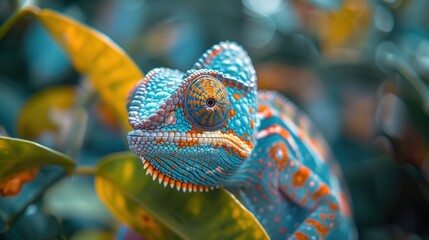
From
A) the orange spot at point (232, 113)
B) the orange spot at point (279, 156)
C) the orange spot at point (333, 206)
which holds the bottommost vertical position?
the orange spot at point (333, 206)

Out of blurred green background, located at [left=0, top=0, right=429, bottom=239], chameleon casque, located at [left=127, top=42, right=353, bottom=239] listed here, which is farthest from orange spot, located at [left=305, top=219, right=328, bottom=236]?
blurred green background, located at [left=0, top=0, right=429, bottom=239]

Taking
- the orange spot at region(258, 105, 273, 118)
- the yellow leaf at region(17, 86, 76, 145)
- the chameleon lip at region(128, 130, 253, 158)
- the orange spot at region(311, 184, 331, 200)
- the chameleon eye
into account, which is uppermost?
the chameleon eye

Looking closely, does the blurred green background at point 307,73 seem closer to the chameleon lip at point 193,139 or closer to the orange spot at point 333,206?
the orange spot at point 333,206

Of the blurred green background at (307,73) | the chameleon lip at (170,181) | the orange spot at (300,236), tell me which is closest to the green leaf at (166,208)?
the chameleon lip at (170,181)

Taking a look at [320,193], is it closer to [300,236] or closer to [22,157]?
[300,236]

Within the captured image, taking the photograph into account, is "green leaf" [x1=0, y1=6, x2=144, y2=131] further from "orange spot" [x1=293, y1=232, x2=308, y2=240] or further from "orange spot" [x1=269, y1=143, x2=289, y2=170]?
"orange spot" [x1=293, y1=232, x2=308, y2=240]

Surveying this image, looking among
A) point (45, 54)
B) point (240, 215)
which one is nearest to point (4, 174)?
point (240, 215)
